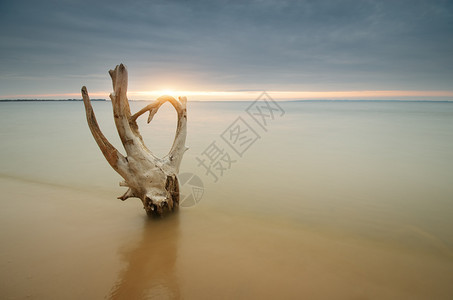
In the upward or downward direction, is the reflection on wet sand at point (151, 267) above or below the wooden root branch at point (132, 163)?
below

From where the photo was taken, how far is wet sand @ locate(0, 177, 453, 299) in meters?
2.50

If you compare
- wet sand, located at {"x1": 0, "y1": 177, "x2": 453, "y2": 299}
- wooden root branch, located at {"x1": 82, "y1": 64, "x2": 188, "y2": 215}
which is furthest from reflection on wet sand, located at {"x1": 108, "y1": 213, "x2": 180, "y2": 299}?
wooden root branch, located at {"x1": 82, "y1": 64, "x2": 188, "y2": 215}

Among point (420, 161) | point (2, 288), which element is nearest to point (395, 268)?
point (2, 288)

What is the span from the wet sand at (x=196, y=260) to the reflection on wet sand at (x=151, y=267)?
1 cm

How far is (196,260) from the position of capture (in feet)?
9.71

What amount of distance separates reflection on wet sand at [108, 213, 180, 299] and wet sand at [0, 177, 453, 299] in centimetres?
1

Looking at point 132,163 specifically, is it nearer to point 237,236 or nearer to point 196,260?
point 196,260

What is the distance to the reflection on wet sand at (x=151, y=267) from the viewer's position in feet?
8.08

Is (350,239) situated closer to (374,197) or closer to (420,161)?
(374,197)

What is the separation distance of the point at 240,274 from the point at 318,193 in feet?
10.1

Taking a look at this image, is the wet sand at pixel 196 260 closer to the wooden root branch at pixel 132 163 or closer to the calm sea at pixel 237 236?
the calm sea at pixel 237 236

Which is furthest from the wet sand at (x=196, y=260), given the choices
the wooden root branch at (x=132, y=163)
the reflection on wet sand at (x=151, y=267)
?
the wooden root branch at (x=132, y=163)

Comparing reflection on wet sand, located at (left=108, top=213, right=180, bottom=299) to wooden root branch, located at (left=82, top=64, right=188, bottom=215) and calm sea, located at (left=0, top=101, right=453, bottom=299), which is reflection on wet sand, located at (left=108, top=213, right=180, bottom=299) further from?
wooden root branch, located at (left=82, top=64, right=188, bottom=215)

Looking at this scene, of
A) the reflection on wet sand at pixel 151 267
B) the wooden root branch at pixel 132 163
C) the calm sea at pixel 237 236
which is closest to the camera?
the reflection on wet sand at pixel 151 267
